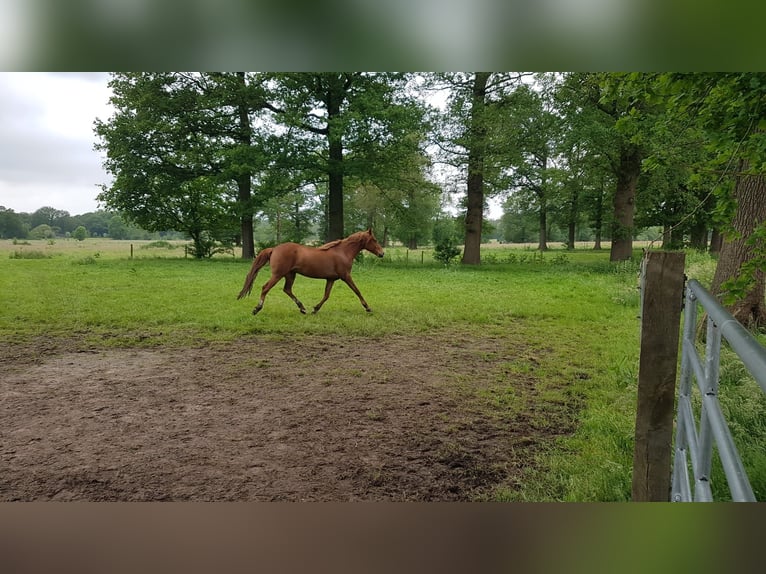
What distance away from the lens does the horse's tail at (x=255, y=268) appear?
312cm

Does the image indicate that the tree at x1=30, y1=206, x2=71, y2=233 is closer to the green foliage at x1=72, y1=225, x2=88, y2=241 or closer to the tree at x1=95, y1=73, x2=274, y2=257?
the green foliage at x1=72, y1=225, x2=88, y2=241

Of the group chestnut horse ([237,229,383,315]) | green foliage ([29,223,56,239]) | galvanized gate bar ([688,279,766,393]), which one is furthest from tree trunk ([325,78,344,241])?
galvanized gate bar ([688,279,766,393])

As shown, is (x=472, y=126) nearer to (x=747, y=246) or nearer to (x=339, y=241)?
(x=339, y=241)

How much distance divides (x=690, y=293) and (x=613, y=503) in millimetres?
959

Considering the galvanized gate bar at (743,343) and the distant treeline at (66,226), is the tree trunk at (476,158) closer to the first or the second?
the distant treeline at (66,226)

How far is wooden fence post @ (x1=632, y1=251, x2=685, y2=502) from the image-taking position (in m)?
1.37

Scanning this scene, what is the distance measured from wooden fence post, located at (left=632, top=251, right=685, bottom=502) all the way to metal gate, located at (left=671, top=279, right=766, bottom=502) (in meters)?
0.08

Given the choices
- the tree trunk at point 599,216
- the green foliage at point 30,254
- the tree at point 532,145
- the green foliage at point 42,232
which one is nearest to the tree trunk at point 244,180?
the green foliage at point 42,232

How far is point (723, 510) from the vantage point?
1.38 meters

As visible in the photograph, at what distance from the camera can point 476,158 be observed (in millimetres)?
3129

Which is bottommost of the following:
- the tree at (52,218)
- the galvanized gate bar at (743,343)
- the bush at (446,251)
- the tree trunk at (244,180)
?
the galvanized gate bar at (743,343)

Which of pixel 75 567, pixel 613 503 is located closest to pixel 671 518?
pixel 613 503

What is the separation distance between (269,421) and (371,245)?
125 cm

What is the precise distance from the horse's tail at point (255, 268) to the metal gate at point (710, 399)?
2.44 metres
